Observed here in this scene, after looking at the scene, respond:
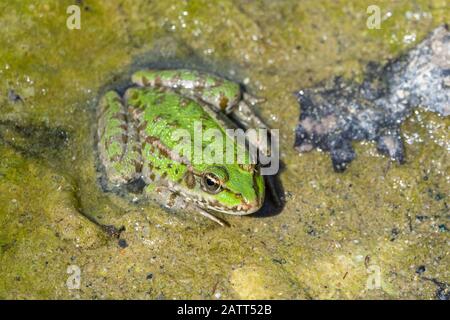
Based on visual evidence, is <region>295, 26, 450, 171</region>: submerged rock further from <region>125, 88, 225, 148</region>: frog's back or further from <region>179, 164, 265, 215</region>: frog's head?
<region>125, 88, 225, 148</region>: frog's back

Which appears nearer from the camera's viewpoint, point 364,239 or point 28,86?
point 364,239

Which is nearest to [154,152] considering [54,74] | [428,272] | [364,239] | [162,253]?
[162,253]

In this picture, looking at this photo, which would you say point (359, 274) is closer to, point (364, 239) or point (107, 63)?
point (364, 239)

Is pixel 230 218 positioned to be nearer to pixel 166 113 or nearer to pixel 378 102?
pixel 166 113

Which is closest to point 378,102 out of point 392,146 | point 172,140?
point 392,146

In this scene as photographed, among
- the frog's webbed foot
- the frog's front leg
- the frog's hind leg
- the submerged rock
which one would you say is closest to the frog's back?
the frog's hind leg

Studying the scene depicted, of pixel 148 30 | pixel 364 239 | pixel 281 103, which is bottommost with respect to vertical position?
pixel 364 239
